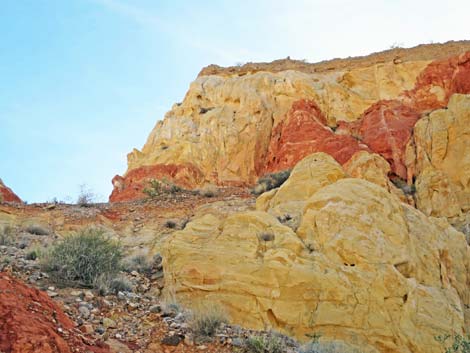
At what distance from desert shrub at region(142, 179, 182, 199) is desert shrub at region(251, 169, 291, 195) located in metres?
3.66

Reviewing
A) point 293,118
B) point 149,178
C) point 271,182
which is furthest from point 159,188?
point 293,118

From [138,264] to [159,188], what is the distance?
11.4 m

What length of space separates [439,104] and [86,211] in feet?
55.2

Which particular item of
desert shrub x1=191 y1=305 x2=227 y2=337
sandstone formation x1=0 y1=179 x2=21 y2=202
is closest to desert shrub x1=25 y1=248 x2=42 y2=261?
desert shrub x1=191 y1=305 x2=227 y2=337

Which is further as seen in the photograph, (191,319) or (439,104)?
(439,104)

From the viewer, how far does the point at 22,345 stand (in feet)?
16.5

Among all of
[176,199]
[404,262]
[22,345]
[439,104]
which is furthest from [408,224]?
[439,104]

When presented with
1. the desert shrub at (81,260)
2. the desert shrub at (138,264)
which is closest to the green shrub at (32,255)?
the desert shrub at (81,260)

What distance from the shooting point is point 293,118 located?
24.7 m

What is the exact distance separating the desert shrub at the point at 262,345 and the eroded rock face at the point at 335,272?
167 cm

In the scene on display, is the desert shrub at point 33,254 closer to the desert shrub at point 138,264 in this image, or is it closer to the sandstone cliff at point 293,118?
the desert shrub at point 138,264

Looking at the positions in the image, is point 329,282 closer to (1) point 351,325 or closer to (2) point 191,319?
(1) point 351,325

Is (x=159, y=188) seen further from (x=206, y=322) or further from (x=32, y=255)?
(x=206, y=322)

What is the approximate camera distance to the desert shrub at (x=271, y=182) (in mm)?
19342
